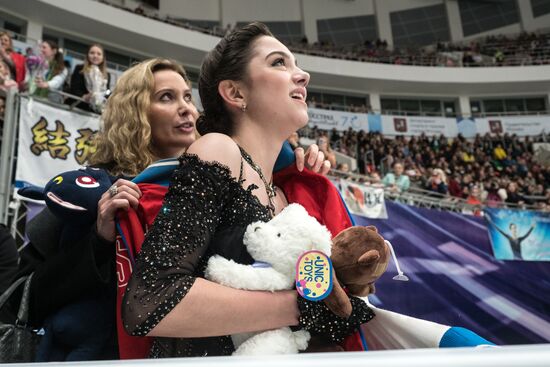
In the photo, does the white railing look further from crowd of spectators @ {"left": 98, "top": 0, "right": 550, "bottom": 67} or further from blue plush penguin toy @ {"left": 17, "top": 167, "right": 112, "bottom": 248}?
crowd of spectators @ {"left": 98, "top": 0, "right": 550, "bottom": 67}

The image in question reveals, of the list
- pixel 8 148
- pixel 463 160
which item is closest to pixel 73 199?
pixel 8 148

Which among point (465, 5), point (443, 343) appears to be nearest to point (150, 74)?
point (443, 343)

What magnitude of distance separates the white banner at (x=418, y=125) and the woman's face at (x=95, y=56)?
1062 cm

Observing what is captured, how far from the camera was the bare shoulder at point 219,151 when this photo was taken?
0.85 meters

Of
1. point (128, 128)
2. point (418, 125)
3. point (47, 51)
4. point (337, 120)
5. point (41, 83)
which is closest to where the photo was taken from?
point (128, 128)

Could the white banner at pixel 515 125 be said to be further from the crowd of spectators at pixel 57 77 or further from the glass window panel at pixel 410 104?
the crowd of spectators at pixel 57 77

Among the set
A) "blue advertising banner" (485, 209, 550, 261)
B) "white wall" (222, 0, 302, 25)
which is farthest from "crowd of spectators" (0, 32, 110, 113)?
"white wall" (222, 0, 302, 25)

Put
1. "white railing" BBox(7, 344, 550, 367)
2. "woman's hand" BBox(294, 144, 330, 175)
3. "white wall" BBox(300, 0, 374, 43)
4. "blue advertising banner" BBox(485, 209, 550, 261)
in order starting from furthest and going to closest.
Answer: "white wall" BBox(300, 0, 374, 43)
"blue advertising banner" BBox(485, 209, 550, 261)
"woman's hand" BBox(294, 144, 330, 175)
"white railing" BBox(7, 344, 550, 367)

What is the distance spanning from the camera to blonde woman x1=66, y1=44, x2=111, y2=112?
3723mm

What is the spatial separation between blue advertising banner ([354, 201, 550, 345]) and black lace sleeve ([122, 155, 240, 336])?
13.4 ft

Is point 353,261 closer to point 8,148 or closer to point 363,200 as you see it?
point 8,148

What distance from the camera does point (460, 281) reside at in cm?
509

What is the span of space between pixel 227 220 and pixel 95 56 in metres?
3.36

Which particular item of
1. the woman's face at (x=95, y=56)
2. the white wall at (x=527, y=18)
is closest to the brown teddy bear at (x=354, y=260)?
the woman's face at (x=95, y=56)
